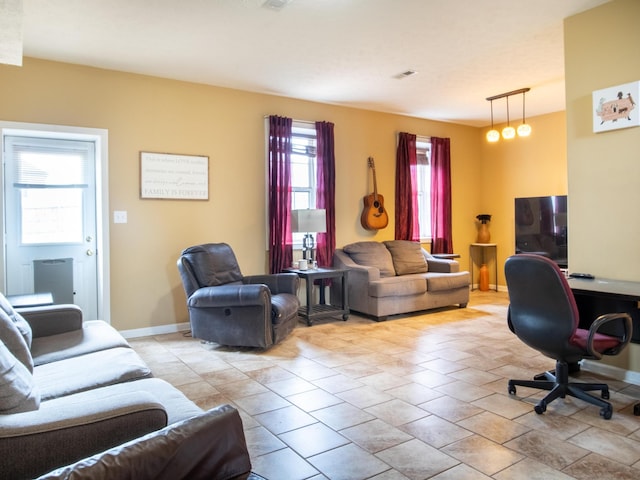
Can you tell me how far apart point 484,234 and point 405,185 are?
6.13 ft

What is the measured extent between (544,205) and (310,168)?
3.44 meters

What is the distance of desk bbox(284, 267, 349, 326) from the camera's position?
5.06 meters

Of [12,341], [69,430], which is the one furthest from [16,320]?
[69,430]

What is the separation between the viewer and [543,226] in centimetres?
632

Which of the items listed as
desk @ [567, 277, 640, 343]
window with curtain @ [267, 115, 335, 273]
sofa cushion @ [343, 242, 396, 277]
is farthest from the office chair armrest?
window with curtain @ [267, 115, 335, 273]

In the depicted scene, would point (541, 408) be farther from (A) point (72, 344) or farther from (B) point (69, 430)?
(A) point (72, 344)

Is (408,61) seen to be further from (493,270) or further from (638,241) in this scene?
(493,270)

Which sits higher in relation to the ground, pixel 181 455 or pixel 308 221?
pixel 308 221

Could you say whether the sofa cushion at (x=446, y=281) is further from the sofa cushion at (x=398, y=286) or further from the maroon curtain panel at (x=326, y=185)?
the maroon curtain panel at (x=326, y=185)

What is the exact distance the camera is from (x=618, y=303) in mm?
3264

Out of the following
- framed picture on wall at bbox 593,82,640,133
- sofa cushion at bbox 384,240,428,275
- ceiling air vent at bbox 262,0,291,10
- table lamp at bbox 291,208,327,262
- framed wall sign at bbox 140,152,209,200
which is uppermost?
ceiling air vent at bbox 262,0,291,10

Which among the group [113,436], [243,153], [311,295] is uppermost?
[243,153]

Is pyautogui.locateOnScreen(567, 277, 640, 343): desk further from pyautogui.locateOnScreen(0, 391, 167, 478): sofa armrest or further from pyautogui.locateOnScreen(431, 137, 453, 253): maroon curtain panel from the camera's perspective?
pyautogui.locateOnScreen(431, 137, 453, 253): maroon curtain panel

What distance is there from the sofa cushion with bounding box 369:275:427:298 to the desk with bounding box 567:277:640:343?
2.20 m
